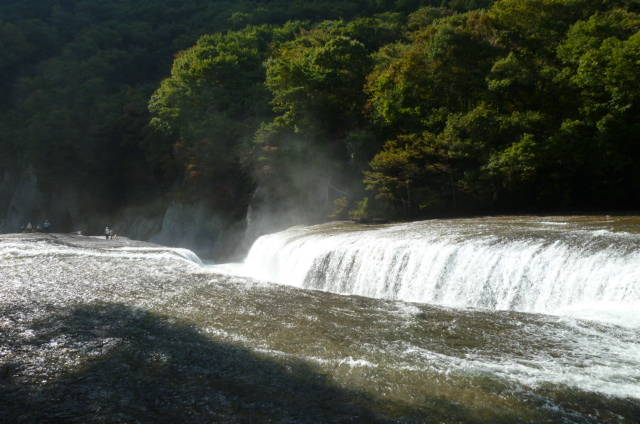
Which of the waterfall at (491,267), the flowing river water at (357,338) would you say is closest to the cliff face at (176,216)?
the waterfall at (491,267)

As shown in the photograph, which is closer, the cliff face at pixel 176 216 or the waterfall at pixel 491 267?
the waterfall at pixel 491 267

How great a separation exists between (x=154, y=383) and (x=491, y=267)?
8.13m

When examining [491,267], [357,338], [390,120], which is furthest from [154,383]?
[390,120]

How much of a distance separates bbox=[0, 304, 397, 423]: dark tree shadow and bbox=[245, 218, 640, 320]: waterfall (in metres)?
6.03

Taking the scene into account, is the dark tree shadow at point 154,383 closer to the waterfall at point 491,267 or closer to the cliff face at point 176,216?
the waterfall at point 491,267

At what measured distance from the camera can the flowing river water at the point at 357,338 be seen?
5.23 m

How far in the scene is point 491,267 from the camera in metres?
11.0

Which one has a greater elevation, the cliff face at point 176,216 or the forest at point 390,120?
the forest at point 390,120

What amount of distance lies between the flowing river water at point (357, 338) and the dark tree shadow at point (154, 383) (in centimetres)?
3

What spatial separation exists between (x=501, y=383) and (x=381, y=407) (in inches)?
64.9

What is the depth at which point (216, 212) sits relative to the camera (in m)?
35.4

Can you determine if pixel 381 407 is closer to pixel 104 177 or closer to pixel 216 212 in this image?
pixel 216 212

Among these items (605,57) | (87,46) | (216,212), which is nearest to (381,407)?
(605,57)

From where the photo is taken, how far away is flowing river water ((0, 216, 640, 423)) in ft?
17.2
